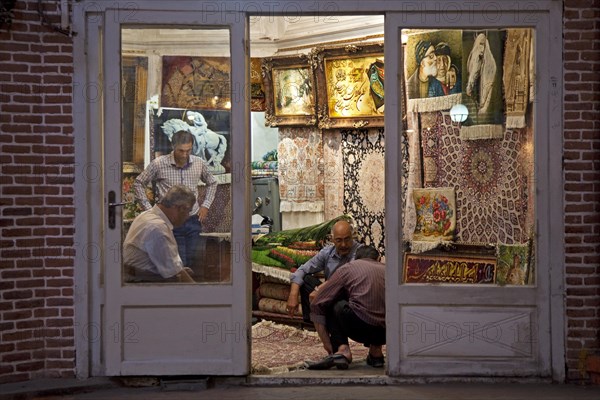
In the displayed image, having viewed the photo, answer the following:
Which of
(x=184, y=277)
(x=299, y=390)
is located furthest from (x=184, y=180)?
(x=299, y=390)

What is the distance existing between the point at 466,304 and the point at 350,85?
358 cm

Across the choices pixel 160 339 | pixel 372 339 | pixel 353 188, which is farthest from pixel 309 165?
pixel 160 339

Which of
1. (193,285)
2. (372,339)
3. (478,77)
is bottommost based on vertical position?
(372,339)

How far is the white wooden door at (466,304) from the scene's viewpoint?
6.40 m

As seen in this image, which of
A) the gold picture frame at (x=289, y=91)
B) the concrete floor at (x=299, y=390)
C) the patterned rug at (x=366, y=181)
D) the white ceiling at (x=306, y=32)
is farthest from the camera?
the gold picture frame at (x=289, y=91)

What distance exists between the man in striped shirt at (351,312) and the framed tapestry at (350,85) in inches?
95.5

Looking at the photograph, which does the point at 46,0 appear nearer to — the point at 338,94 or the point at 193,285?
the point at 193,285

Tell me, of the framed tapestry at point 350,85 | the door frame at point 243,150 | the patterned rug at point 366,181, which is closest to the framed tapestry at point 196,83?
the door frame at point 243,150

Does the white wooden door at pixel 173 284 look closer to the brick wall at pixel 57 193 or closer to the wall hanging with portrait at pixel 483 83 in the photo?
the brick wall at pixel 57 193

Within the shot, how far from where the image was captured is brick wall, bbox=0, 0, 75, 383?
20.6 feet

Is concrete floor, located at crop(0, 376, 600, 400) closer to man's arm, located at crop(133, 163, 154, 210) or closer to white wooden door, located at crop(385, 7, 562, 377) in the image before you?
white wooden door, located at crop(385, 7, 562, 377)

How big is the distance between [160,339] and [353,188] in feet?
12.4

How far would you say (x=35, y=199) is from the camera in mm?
6340

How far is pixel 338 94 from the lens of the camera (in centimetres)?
947
